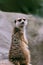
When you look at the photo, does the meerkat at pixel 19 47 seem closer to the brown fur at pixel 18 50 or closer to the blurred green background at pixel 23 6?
the brown fur at pixel 18 50

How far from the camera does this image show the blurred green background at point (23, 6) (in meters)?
8.42

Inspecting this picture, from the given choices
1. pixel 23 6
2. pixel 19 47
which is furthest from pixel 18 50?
pixel 23 6

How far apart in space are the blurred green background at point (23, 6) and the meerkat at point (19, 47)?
14.7 feet

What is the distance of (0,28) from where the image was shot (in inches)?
221

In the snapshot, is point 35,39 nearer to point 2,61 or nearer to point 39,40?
point 39,40

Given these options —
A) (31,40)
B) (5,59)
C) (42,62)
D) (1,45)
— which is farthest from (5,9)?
(5,59)

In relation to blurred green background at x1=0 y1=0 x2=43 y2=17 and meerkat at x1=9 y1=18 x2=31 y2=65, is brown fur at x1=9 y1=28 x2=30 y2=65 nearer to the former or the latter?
meerkat at x1=9 y1=18 x2=31 y2=65

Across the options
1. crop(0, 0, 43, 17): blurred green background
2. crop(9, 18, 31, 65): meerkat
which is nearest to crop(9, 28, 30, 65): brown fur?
crop(9, 18, 31, 65): meerkat

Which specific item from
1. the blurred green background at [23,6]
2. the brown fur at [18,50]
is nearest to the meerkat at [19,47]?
the brown fur at [18,50]

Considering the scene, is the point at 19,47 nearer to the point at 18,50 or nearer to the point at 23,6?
the point at 18,50

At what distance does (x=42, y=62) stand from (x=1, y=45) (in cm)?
107

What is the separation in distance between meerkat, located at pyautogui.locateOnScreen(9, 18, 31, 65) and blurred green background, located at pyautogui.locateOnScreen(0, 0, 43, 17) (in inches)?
176

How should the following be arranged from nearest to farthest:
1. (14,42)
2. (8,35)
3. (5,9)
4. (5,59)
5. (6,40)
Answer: (14,42)
(5,59)
(6,40)
(8,35)
(5,9)

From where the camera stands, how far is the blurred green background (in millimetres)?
8416
